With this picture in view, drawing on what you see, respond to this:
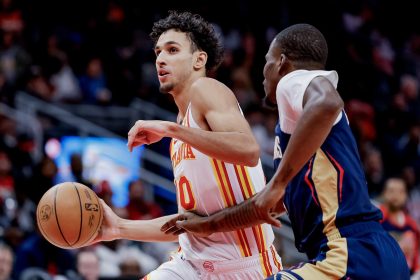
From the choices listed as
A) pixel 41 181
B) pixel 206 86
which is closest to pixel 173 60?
pixel 206 86

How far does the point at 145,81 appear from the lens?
45.2ft

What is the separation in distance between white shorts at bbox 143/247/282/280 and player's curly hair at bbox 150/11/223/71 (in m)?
1.41

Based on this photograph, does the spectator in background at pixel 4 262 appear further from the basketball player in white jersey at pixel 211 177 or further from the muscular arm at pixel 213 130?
the muscular arm at pixel 213 130

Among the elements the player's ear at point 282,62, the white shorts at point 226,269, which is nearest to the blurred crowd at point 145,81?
the white shorts at point 226,269

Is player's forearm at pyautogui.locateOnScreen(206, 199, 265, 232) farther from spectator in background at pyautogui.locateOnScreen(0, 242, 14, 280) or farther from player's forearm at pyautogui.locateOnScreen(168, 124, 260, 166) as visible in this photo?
spectator in background at pyautogui.locateOnScreen(0, 242, 14, 280)

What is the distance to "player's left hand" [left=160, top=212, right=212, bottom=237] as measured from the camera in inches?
178

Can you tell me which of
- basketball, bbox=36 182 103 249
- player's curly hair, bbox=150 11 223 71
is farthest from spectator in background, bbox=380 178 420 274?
basketball, bbox=36 182 103 249

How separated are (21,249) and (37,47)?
4.78 m

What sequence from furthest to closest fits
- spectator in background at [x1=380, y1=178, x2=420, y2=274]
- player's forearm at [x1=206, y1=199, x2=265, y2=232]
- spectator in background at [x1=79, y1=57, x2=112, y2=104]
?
1. spectator in background at [x1=79, y1=57, x2=112, y2=104]
2. spectator in background at [x1=380, y1=178, x2=420, y2=274]
3. player's forearm at [x1=206, y1=199, x2=265, y2=232]

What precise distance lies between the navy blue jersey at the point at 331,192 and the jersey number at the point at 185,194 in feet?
3.63

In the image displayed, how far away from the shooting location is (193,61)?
5.28 m

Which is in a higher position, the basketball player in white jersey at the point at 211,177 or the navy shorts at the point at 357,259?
the basketball player in white jersey at the point at 211,177

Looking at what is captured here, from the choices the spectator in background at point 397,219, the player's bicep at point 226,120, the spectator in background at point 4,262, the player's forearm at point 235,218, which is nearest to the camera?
the player's forearm at point 235,218

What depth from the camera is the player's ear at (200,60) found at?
5297 mm
